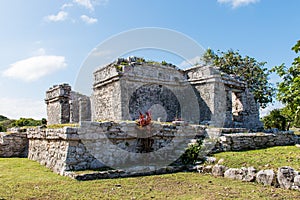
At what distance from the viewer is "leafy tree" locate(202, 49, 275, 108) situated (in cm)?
2230

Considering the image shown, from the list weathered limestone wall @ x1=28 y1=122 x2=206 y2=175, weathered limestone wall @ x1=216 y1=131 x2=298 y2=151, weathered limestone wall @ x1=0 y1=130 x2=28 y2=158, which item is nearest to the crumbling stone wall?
weathered limestone wall @ x1=0 y1=130 x2=28 y2=158

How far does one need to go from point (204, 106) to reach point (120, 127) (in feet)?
26.3

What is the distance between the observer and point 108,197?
550cm

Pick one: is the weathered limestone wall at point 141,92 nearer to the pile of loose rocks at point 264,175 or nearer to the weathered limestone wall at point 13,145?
the weathered limestone wall at point 13,145

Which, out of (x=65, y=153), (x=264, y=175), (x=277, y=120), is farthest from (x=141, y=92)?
(x=277, y=120)

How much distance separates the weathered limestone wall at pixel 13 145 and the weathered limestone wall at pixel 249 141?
28.7 feet

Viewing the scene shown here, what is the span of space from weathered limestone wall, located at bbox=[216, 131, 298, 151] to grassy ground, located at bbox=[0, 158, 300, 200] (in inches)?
88.4

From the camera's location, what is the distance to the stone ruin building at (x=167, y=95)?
13.6m

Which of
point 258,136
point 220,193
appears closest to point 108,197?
point 220,193

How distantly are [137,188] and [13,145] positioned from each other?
27.6ft

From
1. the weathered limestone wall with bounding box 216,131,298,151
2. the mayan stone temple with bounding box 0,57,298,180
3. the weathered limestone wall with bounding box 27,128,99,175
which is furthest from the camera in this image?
the weathered limestone wall with bounding box 216,131,298,151

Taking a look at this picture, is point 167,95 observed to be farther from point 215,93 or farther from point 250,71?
point 250,71

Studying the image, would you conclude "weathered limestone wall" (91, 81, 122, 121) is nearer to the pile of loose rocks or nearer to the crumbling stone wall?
the crumbling stone wall

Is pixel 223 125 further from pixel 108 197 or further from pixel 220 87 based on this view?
pixel 108 197
